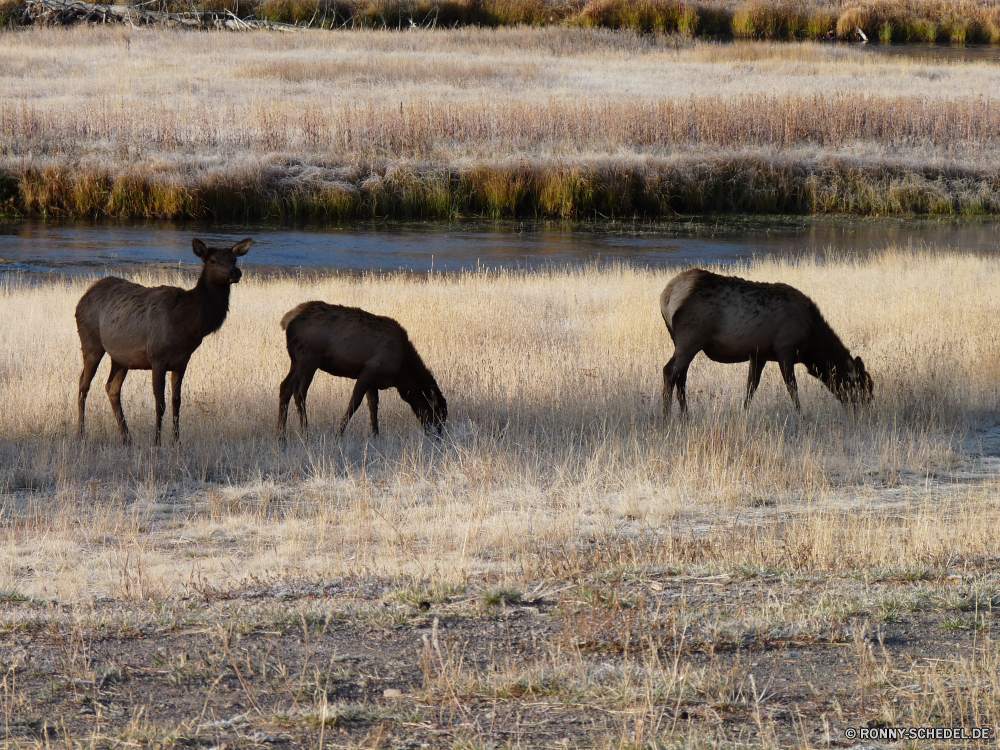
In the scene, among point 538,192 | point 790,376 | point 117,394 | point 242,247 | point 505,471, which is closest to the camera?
point 505,471

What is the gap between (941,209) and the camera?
30.0 metres

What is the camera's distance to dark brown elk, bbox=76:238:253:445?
349 inches

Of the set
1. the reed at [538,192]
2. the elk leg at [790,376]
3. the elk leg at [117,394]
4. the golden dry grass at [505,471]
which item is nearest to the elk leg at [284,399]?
the golden dry grass at [505,471]

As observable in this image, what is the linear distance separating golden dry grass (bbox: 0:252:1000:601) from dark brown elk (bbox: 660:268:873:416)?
56cm

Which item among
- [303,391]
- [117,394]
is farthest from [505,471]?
[117,394]

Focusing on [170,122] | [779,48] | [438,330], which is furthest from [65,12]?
[438,330]

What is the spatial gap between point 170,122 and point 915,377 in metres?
25.3

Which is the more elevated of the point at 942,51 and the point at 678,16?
the point at 678,16

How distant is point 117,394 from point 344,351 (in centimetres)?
210

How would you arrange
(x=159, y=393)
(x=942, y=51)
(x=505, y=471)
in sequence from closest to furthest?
(x=505, y=471)
(x=159, y=393)
(x=942, y=51)

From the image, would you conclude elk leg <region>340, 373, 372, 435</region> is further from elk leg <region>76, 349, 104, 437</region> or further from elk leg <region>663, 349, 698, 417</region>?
elk leg <region>663, 349, 698, 417</region>

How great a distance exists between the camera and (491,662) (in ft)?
15.4

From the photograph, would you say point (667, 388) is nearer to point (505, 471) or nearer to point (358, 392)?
point (505, 471)

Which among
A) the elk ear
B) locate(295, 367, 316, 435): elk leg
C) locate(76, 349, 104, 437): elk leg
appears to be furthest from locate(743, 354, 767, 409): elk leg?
locate(76, 349, 104, 437): elk leg
